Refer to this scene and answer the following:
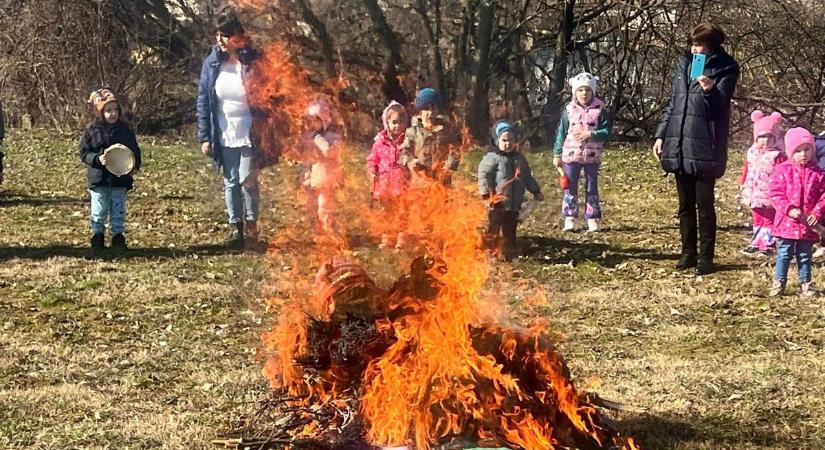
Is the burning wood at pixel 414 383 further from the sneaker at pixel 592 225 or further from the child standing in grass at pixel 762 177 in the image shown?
Answer: the sneaker at pixel 592 225

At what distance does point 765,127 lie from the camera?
9.71m

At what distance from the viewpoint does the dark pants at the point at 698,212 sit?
8.97m

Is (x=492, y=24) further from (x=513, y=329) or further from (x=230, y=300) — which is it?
(x=230, y=300)

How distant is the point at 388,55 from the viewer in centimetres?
560

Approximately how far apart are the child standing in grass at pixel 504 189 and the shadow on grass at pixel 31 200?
6.19 metres

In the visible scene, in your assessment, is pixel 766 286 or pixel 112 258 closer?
pixel 766 286

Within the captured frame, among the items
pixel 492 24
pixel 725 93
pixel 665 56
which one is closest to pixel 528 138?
pixel 725 93

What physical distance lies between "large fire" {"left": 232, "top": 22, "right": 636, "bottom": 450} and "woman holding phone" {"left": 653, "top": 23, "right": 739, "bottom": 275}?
14.3ft

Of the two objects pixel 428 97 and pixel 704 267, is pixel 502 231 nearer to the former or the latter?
pixel 704 267

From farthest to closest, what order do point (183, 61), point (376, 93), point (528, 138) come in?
point (183, 61), point (528, 138), point (376, 93)

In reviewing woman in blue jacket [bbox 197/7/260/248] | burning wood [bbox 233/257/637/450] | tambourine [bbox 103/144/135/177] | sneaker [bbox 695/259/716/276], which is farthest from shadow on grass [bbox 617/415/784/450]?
tambourine [bbox 103/144/135/177]

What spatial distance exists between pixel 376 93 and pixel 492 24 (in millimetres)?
872

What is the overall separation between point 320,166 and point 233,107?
1.60 meters

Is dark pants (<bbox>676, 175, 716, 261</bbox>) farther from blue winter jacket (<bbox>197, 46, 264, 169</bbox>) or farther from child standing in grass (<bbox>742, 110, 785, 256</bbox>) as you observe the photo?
blue winter jacket (<bbox>197, 46, 264, 169</bbox>)
